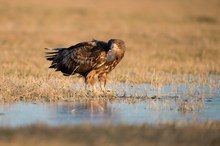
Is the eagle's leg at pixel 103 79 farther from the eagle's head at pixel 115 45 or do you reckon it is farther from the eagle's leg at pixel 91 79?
the eagle's head at pixel 115 45

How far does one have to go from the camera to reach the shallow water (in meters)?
10.9

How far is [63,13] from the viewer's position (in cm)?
3728

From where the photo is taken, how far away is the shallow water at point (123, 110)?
10855 mm

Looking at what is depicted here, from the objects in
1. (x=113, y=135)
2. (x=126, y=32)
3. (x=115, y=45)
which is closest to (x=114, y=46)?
(x=115, y=45)

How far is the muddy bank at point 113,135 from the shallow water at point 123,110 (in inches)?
30.3

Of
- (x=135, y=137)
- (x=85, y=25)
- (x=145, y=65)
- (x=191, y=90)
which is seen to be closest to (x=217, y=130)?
(x=135, y=137)

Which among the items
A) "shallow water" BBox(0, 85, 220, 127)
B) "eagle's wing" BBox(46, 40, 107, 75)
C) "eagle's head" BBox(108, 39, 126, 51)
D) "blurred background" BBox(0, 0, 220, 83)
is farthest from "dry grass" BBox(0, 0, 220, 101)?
"eagle's head" BBox(108, 39, 126, 51)

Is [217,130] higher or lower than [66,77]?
lower

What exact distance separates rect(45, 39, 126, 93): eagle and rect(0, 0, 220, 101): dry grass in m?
0.41

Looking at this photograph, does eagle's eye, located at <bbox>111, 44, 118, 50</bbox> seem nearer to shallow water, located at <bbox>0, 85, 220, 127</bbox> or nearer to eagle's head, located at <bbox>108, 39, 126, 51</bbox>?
eagle's head, located at <bbox>108, 39, 126, 51</bbox>

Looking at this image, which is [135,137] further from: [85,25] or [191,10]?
[191,10]

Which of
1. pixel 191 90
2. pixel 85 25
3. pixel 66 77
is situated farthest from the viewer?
pixel 85 25

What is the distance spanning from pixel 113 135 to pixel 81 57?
5.59m

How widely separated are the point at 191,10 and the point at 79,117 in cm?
3435
